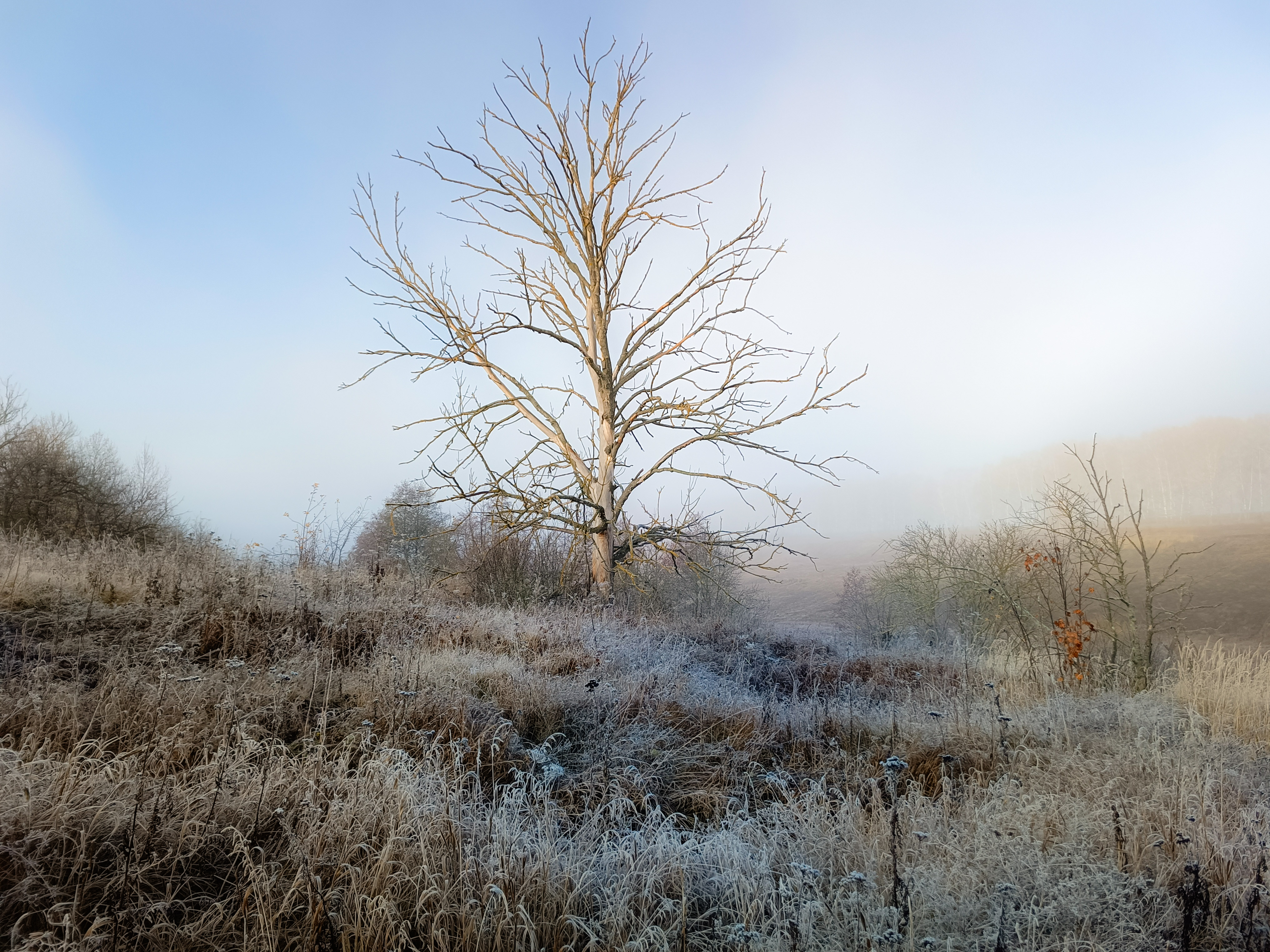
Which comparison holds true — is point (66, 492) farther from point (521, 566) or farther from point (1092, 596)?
point (1092, 596)

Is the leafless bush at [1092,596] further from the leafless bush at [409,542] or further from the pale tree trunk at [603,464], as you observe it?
the leafless bush at [409,542]

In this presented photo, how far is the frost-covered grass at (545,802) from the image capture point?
7.43ft

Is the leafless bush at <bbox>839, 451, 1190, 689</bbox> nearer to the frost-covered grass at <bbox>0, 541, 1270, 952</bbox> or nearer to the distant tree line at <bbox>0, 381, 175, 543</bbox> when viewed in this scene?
the frost-covered grass at <bbox>0, 541, 1270, 952</bbox>

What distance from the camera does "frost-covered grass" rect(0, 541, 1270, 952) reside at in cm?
226

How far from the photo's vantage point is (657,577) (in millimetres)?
20328

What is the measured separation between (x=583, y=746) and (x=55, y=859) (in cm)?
289

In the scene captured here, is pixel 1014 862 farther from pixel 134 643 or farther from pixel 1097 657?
pixel 1097 657

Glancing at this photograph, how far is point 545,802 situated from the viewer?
326 cm

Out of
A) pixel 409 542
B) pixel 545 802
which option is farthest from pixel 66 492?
pixel 545 802

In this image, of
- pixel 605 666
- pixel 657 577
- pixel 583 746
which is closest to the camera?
pixel 583 746

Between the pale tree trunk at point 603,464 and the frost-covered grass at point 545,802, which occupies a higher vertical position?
the pale tree trunk at point 603,464

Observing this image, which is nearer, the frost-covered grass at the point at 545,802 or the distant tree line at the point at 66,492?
the frost-covered grass at the point at 545,802

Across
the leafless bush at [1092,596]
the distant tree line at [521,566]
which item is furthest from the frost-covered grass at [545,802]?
the distant tree line at [521,566]

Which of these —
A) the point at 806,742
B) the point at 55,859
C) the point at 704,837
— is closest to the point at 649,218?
the point at 806,742
